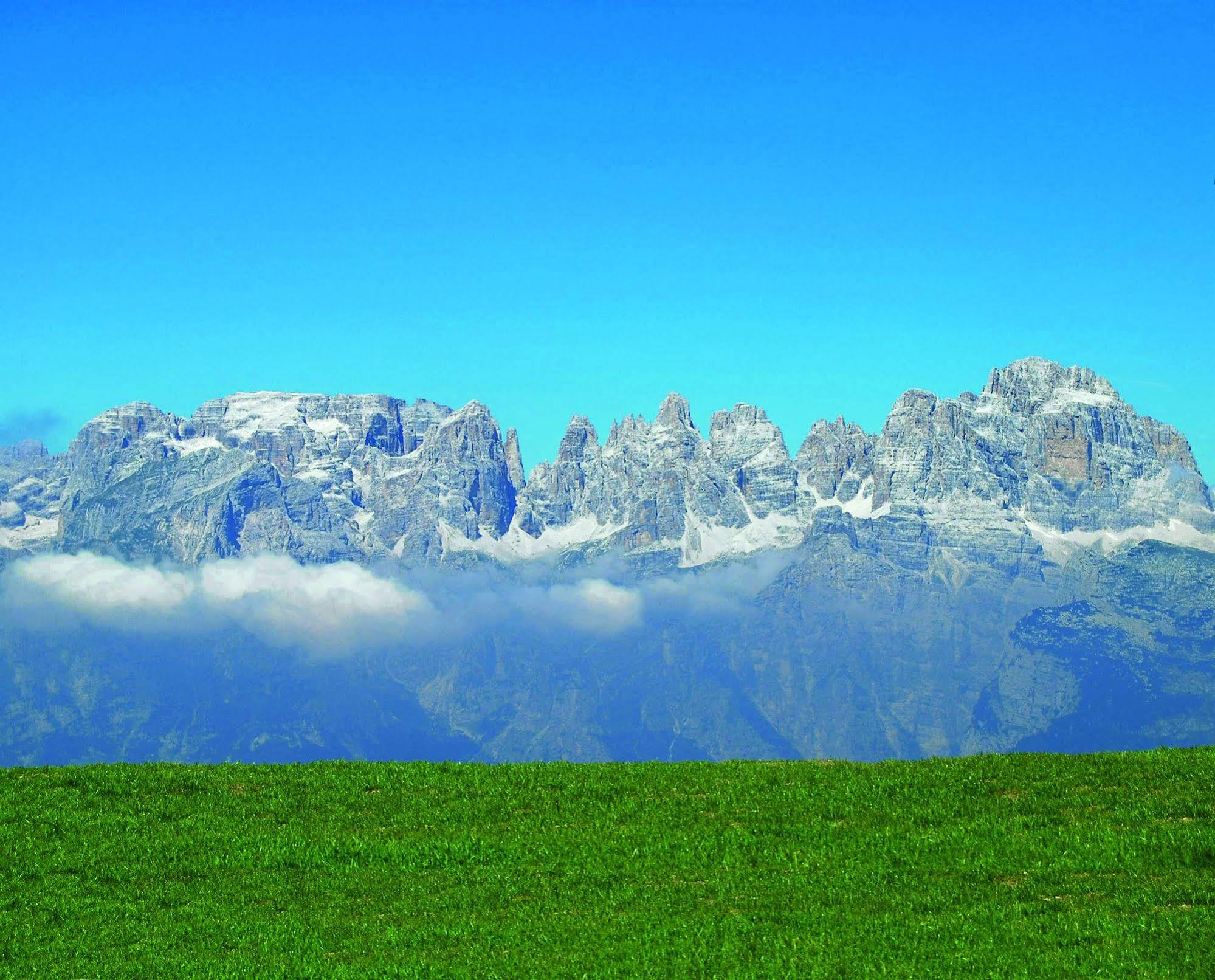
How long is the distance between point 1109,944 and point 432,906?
1185 cm

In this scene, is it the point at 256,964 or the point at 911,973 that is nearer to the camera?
the point at 911,973

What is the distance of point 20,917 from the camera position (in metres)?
25.8

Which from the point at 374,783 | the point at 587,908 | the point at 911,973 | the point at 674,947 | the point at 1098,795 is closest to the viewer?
the point at 911,973

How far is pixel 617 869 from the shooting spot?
27.6 metres

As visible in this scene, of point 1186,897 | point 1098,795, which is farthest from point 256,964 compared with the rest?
point 1098,795

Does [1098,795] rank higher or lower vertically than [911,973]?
higher

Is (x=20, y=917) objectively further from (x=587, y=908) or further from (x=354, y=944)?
(x=587, y=908)

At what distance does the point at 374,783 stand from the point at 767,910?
42.1 ft

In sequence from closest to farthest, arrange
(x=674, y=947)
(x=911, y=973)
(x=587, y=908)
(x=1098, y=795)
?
1. (x=911, y=973)
2. (x=674, y=947)
3. (x=587, y=908)
4. (x=1098, y=795)

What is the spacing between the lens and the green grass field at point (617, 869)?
23109 mm

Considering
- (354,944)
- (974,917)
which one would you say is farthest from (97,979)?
(974,917)

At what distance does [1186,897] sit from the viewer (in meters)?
24.2

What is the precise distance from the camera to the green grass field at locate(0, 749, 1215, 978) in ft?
75.8

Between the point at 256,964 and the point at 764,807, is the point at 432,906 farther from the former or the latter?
the point at 764,807
